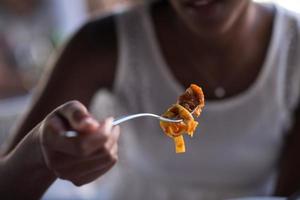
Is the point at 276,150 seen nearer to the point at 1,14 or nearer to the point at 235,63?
the point at 235,63

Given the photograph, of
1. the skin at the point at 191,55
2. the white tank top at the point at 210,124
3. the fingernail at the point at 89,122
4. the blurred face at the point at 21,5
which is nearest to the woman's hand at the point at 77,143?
the fingernail at the point at 89,122

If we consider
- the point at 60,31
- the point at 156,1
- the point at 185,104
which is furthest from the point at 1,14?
the point at 185,104

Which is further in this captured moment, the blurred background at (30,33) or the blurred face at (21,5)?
the blurred face at (21,5)

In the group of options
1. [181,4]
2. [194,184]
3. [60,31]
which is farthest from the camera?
[60,31]

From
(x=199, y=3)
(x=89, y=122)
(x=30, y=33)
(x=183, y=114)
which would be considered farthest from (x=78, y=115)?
(x=30, y=33)

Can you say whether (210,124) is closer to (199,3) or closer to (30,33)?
(199,3)

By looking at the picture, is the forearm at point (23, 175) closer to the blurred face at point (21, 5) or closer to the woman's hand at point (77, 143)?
the woman's hand at point (77, 143)

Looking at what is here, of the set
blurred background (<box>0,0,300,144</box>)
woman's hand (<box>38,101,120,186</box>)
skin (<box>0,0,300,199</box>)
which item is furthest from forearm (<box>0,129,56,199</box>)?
blurred background (<box>0,0,300,144</box>)
